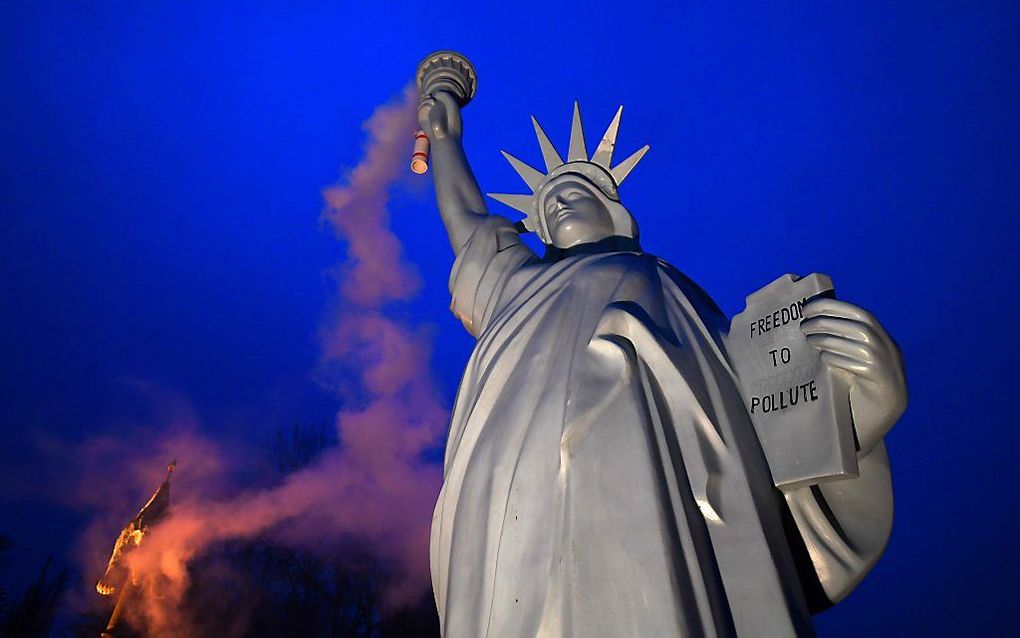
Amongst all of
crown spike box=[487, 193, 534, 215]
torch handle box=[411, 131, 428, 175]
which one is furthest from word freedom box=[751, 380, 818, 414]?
torch handle box=[411, 131, 428, 175]

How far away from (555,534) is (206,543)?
57.9ft

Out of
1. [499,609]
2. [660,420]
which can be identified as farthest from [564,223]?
[499,609]

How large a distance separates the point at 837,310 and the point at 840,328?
0.07m

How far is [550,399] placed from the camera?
2162 mm

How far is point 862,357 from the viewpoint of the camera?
1.70 m

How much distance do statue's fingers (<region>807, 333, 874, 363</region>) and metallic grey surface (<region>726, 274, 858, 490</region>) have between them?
75mm

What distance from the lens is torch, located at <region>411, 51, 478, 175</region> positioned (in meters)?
4.47

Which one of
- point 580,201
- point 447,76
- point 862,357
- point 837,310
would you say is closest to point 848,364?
point 862,357

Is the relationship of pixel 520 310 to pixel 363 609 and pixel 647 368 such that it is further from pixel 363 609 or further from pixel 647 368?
pixel 363 609

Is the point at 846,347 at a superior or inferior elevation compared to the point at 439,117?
inferior

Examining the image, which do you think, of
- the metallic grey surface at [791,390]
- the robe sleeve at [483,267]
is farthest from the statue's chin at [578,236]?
the metallic grey surface at [791,390]

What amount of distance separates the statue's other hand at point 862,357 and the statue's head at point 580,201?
5.10 feet

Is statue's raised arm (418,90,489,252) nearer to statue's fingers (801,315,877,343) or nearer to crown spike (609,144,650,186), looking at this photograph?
crown spike (609,144,650,186)

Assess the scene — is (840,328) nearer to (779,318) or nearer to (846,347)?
(846,347)
